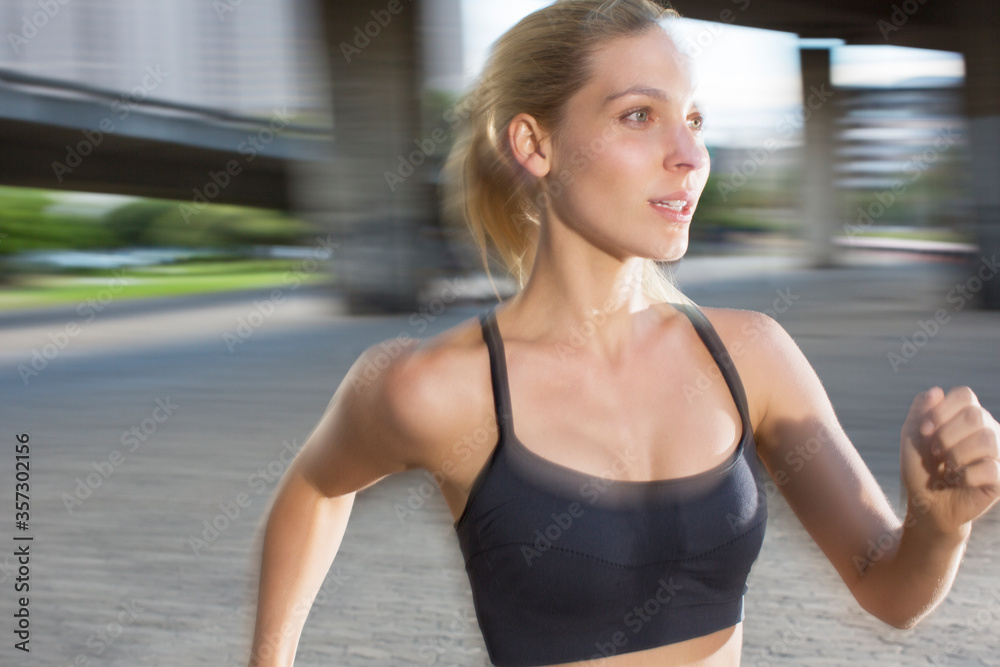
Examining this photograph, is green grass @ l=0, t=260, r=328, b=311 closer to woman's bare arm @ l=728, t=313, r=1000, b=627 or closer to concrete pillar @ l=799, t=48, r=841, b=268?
concrete pillar @ l=799, t=48, r=841, b=268

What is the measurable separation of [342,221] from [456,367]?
13104mm

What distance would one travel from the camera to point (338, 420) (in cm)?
155

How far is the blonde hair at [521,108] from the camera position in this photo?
1.58 metres

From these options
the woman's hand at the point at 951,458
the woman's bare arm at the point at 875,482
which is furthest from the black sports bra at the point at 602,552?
the woman's hand at the point at 951,458

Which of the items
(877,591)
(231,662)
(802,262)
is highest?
(877,591)

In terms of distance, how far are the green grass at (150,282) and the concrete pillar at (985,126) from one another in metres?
15.4

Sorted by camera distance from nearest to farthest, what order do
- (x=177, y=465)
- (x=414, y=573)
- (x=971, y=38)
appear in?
(x=414, y=573) → (x=177, y=465) → (x=971, y=38)

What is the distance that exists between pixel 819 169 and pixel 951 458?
28534mm

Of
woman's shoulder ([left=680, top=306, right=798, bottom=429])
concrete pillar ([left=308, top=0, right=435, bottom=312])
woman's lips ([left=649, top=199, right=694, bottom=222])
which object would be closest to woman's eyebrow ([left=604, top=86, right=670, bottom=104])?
woman's lips ([left=649, top=199, right=694, bottom=222])

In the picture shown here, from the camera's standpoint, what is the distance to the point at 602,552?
4.51 feet

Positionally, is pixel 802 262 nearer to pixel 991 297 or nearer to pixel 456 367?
pixel 991 297

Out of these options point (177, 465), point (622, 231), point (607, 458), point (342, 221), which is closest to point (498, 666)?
point (607, 458)

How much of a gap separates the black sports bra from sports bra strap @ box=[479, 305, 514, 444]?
1cm

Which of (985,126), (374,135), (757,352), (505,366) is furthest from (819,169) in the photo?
(505,366)
